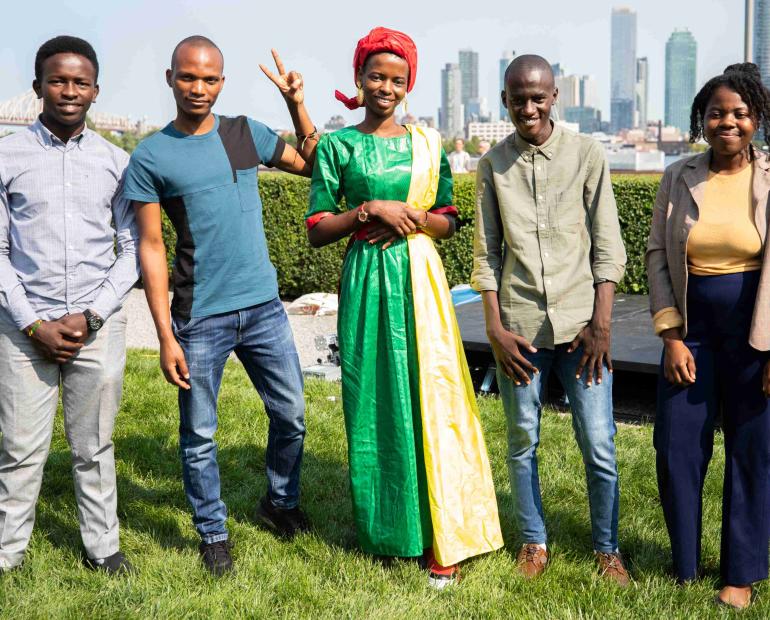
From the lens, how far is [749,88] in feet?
10.8

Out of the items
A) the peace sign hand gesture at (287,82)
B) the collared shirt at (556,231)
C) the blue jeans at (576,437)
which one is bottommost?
the blue jeans at (576,437)

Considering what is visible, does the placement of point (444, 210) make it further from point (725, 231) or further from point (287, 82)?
point (725, 231)

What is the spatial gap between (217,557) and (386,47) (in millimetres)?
2179

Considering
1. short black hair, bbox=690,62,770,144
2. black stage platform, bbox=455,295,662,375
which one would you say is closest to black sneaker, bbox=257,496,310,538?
short black hair, bbox=690,62,770,144

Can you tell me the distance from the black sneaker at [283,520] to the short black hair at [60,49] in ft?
6.95

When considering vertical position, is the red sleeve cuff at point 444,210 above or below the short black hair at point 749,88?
below

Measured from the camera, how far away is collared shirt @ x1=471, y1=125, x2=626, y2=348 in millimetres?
3506

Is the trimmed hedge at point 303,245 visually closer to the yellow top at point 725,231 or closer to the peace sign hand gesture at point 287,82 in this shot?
the peace sign hand gesture at point 287,82

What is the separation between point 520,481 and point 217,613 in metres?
1.30

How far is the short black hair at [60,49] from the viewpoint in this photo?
3.56 metres

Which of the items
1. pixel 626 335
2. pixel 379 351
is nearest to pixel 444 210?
pixel 379 351

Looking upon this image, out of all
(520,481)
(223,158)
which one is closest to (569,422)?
(520,481)

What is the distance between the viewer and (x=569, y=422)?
19.9 feet

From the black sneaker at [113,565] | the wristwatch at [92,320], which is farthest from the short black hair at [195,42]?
the black sneaker at [113,565]
